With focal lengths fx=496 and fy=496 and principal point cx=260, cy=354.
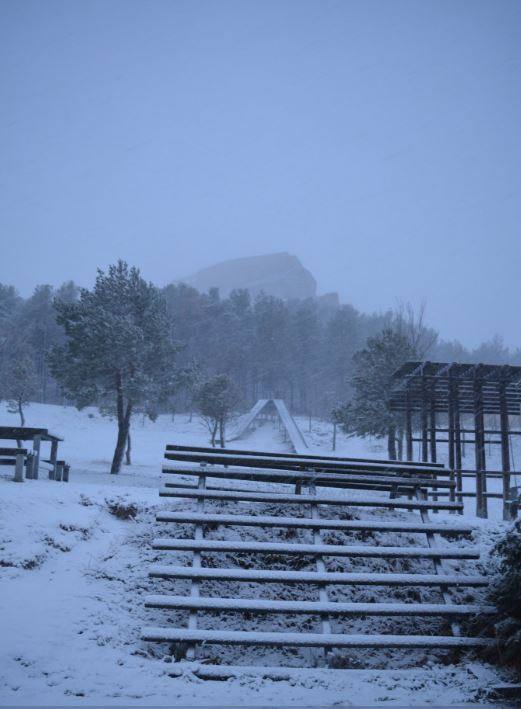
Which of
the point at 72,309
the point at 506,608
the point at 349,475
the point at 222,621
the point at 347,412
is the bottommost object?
the point at 222,621

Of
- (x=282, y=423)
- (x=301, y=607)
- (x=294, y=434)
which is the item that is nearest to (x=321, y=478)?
(x=301, y=607)

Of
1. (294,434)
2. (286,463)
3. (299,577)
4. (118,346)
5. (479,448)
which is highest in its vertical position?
(118,346)

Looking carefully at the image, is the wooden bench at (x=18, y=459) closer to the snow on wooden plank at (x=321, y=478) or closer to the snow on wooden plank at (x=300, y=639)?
the snow on wooden plank at (x=321, y=478)

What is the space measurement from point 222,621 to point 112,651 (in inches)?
53.0

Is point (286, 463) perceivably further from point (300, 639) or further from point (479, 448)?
point (479, 448)

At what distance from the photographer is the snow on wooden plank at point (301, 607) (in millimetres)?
4934

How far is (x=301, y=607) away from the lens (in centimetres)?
505

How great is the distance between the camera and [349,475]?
22.8ft

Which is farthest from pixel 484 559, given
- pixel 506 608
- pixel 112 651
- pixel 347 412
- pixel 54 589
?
pixel 347 412

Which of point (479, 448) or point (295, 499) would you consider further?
point (479, 448)

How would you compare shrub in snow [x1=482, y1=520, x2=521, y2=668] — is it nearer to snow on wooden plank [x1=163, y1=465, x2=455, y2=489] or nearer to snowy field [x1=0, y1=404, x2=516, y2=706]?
snowy field [x1=0, y1=404, x2=516, y2=706]

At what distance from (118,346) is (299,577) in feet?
64.7

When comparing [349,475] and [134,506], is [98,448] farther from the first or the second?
[349,475]

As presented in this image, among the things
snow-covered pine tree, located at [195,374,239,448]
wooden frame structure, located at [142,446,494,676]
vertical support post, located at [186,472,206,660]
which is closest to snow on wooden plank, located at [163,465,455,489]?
wooden frame structure, located at [142,446,494,676]
